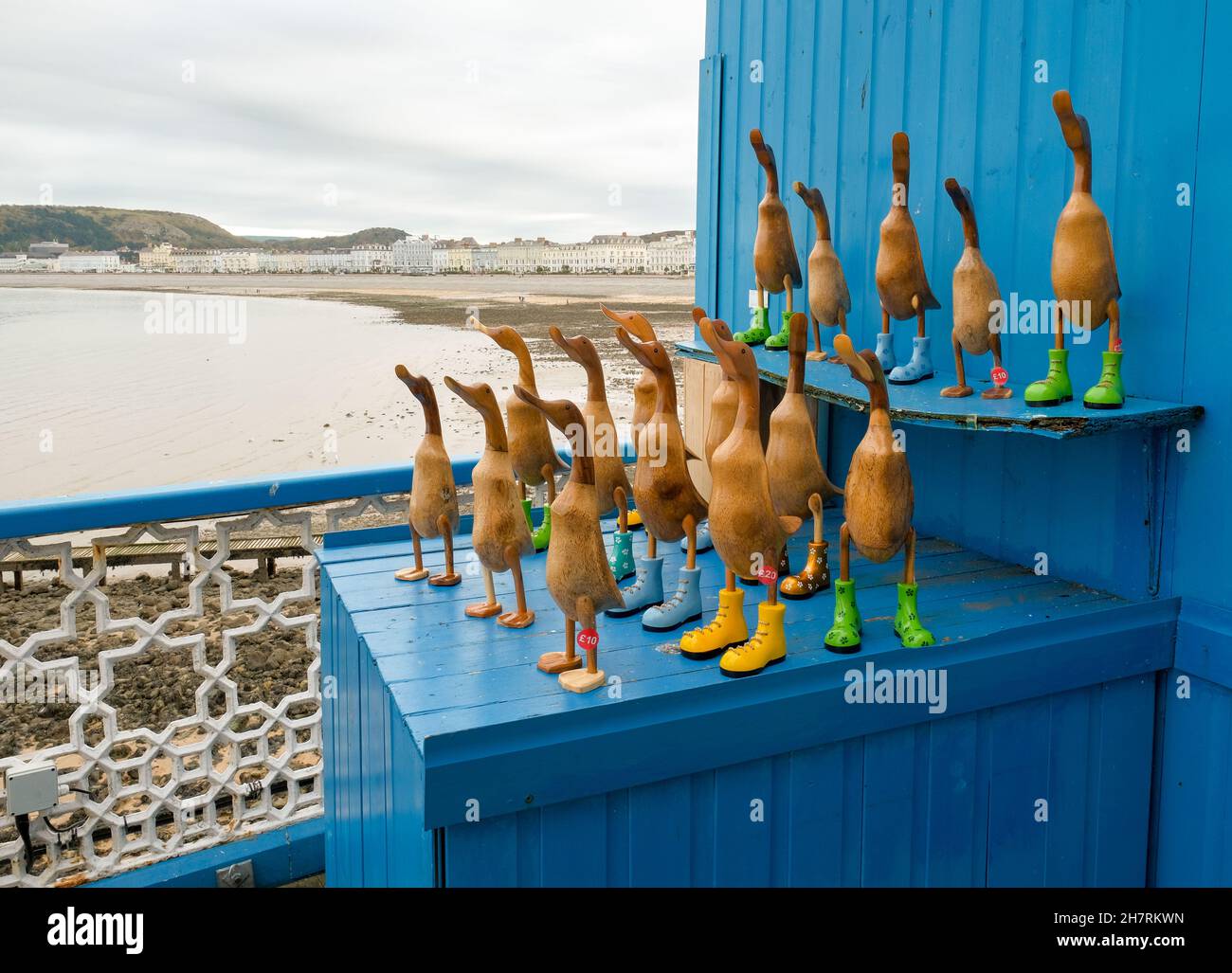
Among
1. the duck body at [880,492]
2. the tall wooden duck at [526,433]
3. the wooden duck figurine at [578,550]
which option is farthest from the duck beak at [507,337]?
the duck body at [880,492]

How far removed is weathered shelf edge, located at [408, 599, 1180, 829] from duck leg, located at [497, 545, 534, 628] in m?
0.47

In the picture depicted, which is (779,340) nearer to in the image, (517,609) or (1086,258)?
(1086,258)

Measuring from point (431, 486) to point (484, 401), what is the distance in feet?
1.28

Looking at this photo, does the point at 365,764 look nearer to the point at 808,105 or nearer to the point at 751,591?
the point at 751,591

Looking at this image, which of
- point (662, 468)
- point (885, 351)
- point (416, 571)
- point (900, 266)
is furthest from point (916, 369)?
point (416, 571)

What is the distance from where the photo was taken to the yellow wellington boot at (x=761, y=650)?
5.76 feet

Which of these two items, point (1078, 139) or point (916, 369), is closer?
point (1078, 139)

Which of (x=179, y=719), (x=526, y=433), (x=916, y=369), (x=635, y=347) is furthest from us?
(x=179, y=719)

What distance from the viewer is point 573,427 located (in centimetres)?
179

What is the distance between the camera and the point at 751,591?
7.54 feet

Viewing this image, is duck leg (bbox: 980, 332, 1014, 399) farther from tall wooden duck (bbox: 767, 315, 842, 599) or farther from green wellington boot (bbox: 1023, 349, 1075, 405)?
tall wooden duck (bbox: 767, 315, 842, 599)

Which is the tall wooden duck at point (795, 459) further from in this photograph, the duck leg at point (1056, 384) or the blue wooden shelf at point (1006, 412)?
the duck leg at point (1056, 384)

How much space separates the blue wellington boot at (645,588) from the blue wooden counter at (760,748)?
0.09 meters

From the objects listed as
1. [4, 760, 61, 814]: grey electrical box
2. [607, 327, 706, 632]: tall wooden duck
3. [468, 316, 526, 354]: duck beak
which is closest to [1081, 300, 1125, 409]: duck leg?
[607, 327, 706, 632]: tall wooden duck
